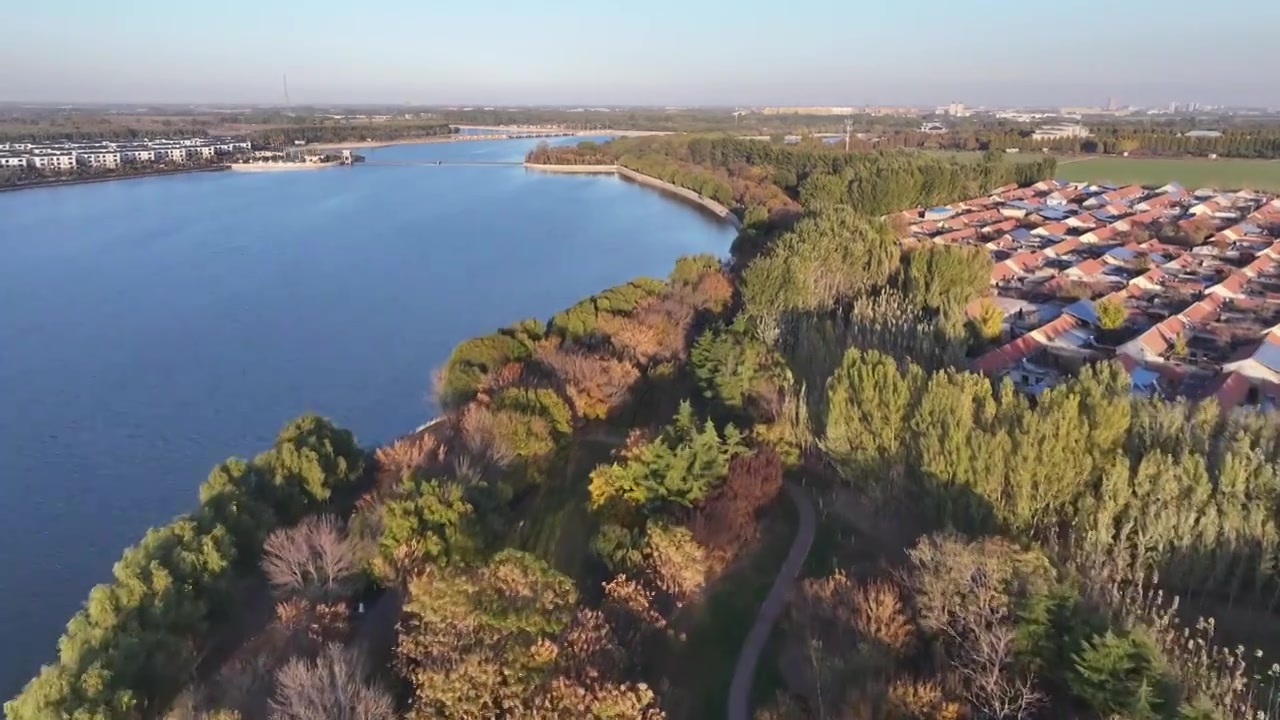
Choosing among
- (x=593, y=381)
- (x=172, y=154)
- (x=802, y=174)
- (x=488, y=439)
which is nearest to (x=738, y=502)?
(x=488, y=439)

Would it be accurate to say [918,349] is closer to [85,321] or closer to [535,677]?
[535,677]

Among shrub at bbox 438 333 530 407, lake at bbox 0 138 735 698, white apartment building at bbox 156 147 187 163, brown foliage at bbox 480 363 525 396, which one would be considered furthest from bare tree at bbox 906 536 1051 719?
white apartment building at bbox 156 147 187 163

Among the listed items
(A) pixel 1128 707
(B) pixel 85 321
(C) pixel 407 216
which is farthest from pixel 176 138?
(A) pixel 1128 707

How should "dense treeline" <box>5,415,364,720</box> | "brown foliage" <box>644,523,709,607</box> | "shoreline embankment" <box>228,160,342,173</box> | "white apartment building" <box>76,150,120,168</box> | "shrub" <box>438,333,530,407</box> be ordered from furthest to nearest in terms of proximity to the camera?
"shoreline embankment" <box>228,160,342,173</box>
"white apartment building" <box>76,150,120,168</box>
"shrub" <box>438,333,530,407</box>
"brown foliage" <box>644,523,709,607</box>
"dense treeline" <box>5,415,364,720</box>

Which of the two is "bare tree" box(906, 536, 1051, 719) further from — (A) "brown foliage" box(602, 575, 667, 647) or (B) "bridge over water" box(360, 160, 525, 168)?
(B) "bridge over water" box(360, 160, 525, 168)

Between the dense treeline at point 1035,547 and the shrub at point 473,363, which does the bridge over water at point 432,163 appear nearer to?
the shrub at point 473,363

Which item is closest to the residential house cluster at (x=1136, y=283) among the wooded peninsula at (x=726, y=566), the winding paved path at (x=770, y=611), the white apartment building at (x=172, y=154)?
the wooded peninsula at (x=726, y=566)
